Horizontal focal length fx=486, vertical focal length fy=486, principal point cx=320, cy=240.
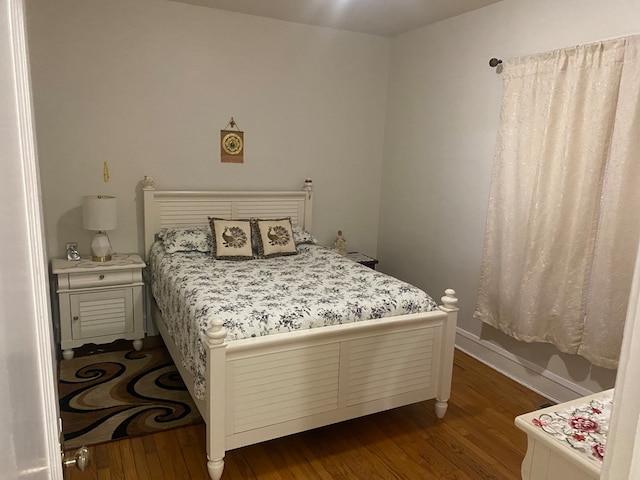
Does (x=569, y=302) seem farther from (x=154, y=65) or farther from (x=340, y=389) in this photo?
(x=154, y=65)

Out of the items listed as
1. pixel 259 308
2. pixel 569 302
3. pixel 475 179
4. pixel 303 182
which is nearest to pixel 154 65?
pixel 303 182

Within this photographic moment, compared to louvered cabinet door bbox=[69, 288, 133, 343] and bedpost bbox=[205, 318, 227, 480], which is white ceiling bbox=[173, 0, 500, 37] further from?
bedpost bbox=[205, 318, 227, 480]

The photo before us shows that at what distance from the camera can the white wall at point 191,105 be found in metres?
3.46

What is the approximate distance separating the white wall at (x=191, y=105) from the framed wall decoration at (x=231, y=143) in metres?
0.05

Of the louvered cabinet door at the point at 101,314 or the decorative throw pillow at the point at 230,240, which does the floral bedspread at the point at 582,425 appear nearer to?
the decorative throw pillow at the point at 230,240

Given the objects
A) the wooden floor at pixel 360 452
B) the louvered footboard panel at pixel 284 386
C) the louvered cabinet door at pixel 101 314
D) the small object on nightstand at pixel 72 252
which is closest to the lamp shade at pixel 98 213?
the small object on nightstand at pixel 72 252

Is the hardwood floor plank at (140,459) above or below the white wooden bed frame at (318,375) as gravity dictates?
below

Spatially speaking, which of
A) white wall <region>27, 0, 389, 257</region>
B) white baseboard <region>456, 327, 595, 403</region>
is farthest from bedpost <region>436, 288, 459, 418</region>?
white wall <region>27, 0, 389, 257</region>

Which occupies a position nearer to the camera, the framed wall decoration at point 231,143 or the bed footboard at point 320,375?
the bed footboard at point 320,375

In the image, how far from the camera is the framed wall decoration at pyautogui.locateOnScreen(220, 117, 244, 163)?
402 cm

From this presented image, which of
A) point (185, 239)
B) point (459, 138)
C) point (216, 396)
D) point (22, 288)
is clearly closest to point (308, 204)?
point (185, 239)

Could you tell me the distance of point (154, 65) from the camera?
3678 mm

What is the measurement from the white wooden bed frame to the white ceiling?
2.17 meters

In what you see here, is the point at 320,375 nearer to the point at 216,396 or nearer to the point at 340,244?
the point at 216,396
